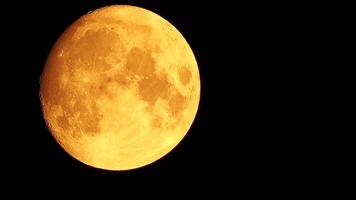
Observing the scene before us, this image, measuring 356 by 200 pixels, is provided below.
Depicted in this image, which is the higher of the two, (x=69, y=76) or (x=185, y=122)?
(x=69, y=76)

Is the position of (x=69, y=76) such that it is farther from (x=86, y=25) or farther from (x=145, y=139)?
(x=145, y=139)

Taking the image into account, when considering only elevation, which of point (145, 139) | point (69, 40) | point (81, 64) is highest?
point (69, 40)

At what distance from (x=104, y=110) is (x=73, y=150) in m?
1.10

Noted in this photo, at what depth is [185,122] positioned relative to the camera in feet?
19.6

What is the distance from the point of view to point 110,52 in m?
5.19

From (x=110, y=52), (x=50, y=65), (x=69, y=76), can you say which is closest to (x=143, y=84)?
(x=110, y=52)

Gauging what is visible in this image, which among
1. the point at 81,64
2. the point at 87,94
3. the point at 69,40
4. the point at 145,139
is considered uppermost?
the point at 69,40

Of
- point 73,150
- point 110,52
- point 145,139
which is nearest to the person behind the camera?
point 110,52

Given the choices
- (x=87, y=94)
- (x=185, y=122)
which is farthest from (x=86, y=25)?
(x=185, y=122)

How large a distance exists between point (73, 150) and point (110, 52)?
1652mm

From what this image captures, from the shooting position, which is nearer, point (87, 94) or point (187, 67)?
point (87, 94)

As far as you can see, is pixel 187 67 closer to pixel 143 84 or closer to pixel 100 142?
pixel 143 84

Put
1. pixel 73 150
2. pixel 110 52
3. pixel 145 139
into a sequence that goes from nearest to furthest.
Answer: pixel 110 52 < pixel 145 139 < pixel 73 150

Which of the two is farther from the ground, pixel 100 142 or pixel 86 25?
pixel 86 25
